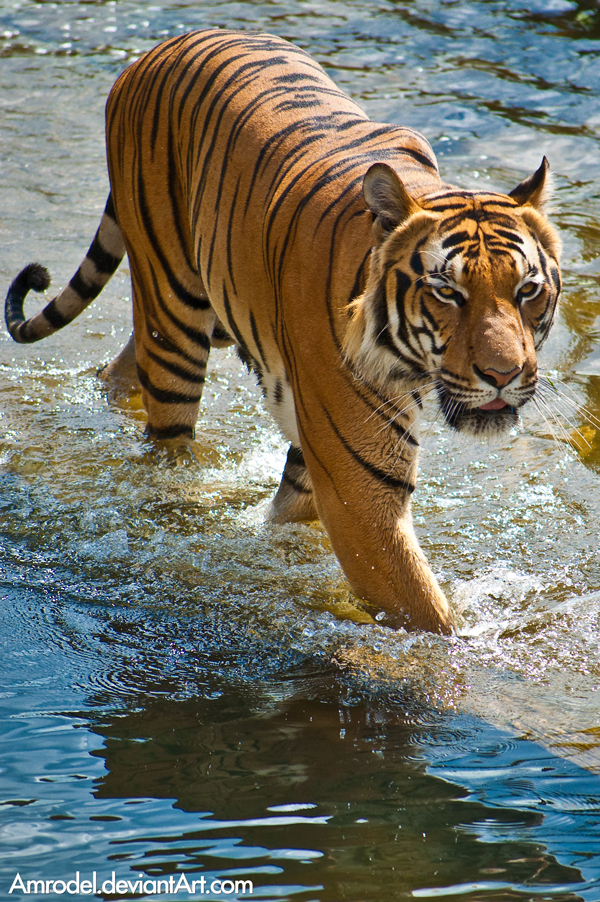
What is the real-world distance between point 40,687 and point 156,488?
129cm

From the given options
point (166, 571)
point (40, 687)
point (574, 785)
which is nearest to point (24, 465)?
point (166, 571)

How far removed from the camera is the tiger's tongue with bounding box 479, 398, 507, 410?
7.17ft

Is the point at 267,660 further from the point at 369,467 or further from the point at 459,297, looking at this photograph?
the point at 459,297

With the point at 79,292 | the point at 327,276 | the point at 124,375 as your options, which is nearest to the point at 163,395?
the point at 79,292

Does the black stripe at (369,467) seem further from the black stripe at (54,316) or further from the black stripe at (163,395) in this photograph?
the black stripe at (54,316)

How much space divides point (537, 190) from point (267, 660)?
1372 mm

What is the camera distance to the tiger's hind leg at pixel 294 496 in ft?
10.8

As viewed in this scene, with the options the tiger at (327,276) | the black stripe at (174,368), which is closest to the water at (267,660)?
the tiger at (327,276)

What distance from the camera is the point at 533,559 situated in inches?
127

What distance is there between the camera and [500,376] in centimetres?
210

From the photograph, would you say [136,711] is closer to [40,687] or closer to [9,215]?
[40,687]

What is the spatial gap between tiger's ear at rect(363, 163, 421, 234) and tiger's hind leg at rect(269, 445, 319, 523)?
1.14 m

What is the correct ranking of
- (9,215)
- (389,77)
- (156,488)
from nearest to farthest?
(156,488)
(9,215)
(389,77)

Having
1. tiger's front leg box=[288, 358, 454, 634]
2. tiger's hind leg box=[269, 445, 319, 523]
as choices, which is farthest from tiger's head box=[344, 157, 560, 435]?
tiger's hind leg box=[269, 445, 319, 523]
